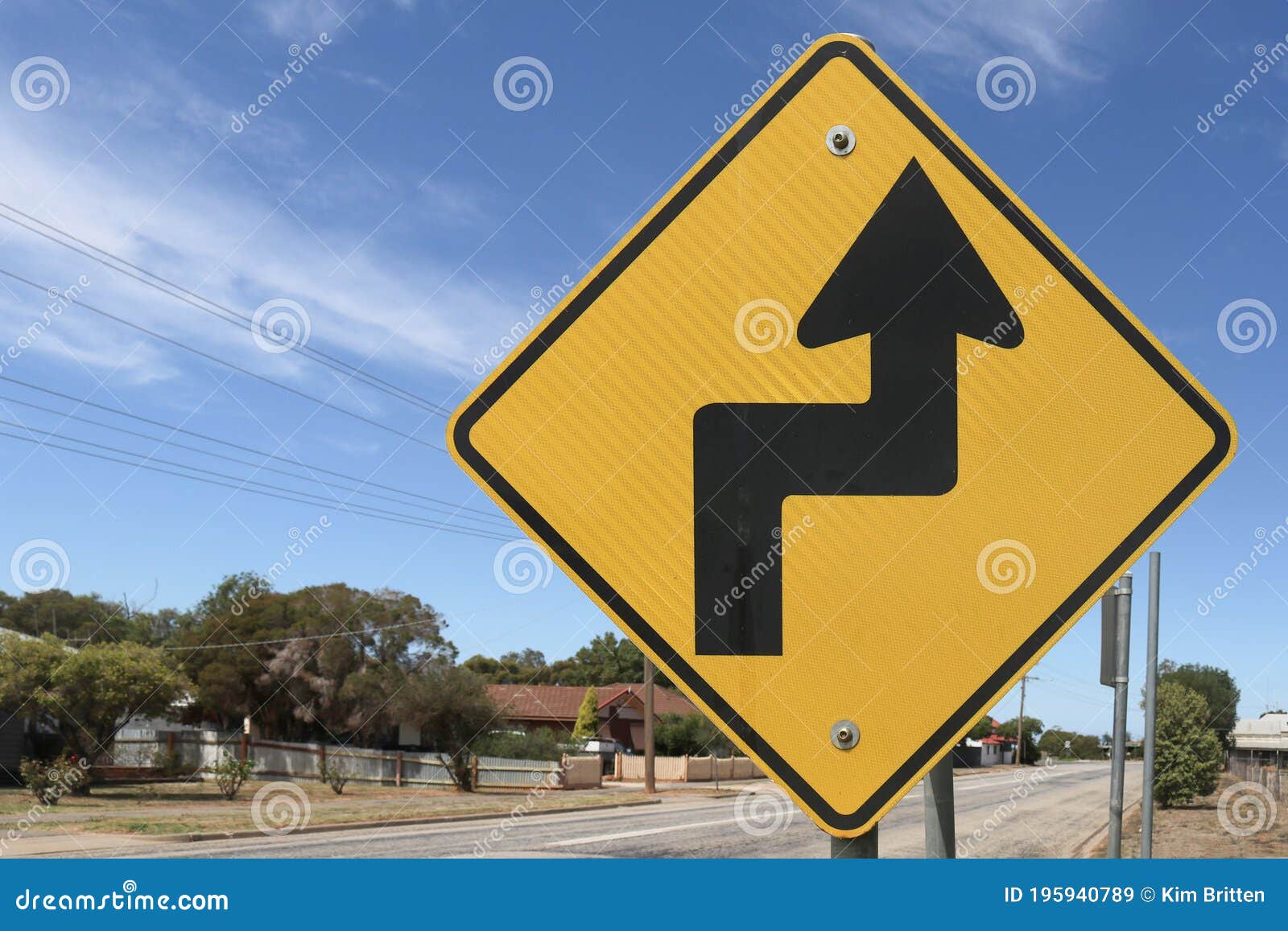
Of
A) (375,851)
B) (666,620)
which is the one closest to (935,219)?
(666,620)

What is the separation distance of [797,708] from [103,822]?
2166 cm

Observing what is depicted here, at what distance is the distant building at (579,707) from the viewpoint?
5197cm

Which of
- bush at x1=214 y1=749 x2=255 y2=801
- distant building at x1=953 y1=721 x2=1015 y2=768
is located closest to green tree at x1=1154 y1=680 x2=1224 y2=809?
bush at x1=214 y1=749 x2=255 y2=801

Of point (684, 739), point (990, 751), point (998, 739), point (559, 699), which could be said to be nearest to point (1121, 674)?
point (684, 739)

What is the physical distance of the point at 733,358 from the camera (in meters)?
1.84

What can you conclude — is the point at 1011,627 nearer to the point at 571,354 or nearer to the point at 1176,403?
the point at 1176,403

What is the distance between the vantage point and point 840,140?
1949mm

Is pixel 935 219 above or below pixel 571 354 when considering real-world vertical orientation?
above

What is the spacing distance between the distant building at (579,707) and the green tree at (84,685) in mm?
25016

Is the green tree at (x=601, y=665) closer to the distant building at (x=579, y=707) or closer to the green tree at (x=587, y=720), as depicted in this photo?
the distant building at (x=579, y=707)

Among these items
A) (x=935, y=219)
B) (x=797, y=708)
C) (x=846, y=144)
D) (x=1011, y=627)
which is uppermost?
(x=846, y=144)

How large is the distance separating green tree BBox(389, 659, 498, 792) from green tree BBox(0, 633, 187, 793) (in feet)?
31.6

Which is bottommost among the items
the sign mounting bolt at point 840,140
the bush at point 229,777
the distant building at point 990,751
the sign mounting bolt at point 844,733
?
the distant building at point 990,751

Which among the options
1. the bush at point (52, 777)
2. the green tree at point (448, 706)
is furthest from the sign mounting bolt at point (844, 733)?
the green tree at point (448, 706)
